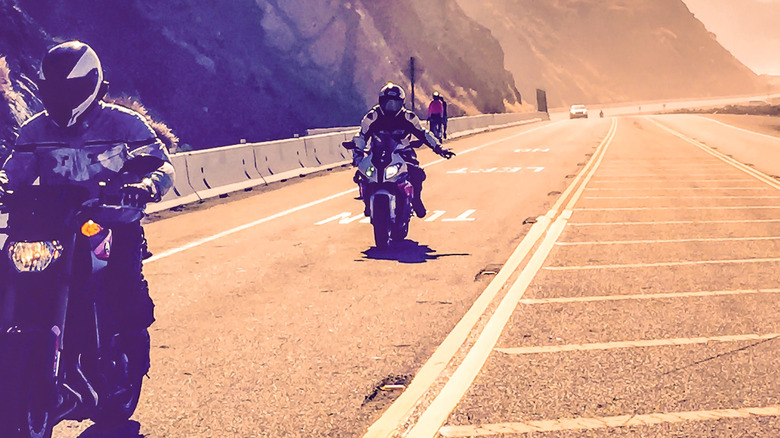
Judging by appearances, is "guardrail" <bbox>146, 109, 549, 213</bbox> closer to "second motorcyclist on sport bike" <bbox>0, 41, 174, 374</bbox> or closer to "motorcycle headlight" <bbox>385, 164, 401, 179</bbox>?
"motorcycle headlight" <bbox>385, 164, 401, 179</bbox>

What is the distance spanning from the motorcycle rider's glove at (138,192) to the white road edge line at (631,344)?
3.00 m

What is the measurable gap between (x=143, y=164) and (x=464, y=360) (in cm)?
281

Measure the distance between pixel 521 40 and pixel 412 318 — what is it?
146142 millimetres

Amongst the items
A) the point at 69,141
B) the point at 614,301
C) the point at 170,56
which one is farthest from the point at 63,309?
the point at 170,56

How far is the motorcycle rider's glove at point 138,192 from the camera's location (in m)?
4.80

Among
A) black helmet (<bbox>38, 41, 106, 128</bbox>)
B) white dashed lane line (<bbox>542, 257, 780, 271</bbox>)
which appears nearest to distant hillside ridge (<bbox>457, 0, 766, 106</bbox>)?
white dashed lane line (<bbox>542, 257, 780, 271</bbox>)

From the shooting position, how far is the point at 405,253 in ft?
38.9

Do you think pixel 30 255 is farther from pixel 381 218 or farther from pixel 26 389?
pixel 381 218

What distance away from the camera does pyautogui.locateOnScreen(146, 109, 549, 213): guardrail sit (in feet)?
59.8

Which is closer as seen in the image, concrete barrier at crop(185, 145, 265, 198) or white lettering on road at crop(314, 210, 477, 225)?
white lettering on road at crop(314, 210, 477, 225)

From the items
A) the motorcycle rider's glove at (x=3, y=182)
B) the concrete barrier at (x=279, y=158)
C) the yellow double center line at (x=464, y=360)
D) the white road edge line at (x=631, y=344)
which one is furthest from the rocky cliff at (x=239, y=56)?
the motorcycle rider's glove at (x=3, y=182)

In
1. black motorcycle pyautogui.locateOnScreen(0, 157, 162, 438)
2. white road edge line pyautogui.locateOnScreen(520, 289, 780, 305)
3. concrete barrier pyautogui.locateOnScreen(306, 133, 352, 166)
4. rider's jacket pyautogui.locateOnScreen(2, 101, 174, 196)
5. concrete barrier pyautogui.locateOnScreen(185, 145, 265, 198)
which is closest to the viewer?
black motorcycle pyautogui.locateOnScreen(0, 157, 162, 438)

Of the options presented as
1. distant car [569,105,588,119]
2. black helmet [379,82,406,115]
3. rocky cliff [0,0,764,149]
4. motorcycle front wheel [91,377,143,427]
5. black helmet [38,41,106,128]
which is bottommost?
distant car [569,105,588,119]

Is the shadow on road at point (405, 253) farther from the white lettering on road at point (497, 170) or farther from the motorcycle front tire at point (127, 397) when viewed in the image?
the white lettering on road at point (497, 170)
